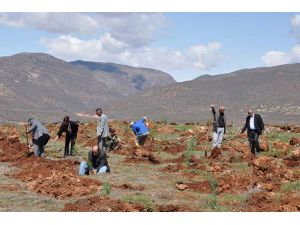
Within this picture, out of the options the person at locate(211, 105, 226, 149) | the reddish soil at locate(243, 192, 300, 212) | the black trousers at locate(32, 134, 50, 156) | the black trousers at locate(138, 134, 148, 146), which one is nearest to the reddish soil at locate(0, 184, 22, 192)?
the black trousers at locate(32, 134, 50, 156)

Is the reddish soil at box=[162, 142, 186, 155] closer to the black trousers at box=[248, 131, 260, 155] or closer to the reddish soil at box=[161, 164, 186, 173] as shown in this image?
the black trousers at box=[248, 131, 260, 155]

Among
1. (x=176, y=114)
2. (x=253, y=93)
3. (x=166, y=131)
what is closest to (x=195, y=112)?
(x=176, y=114)

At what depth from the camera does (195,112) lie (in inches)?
4887

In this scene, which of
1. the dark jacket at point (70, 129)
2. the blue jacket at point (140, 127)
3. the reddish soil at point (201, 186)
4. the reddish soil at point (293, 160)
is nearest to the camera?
the reddish soil at point (201, 186)

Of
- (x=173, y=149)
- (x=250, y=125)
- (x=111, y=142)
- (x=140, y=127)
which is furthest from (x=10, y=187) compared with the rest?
(x=173, y=149)

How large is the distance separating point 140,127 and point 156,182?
702 centimetres

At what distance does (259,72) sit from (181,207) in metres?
176

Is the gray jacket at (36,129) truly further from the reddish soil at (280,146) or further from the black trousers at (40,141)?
the reddish soil at (280,146)

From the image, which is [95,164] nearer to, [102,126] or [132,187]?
[102,126]

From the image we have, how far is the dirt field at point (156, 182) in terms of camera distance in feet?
37.5

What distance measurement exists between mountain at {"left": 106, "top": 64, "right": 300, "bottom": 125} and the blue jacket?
8768 cm

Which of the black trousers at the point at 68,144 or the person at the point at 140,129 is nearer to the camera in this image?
the black trousers at the point at 68,144

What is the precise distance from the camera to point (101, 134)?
672 inches

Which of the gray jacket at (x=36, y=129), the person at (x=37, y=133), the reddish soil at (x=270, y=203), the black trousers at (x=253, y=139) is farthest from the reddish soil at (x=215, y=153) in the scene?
the reddish soil at (x=270, y=203)
